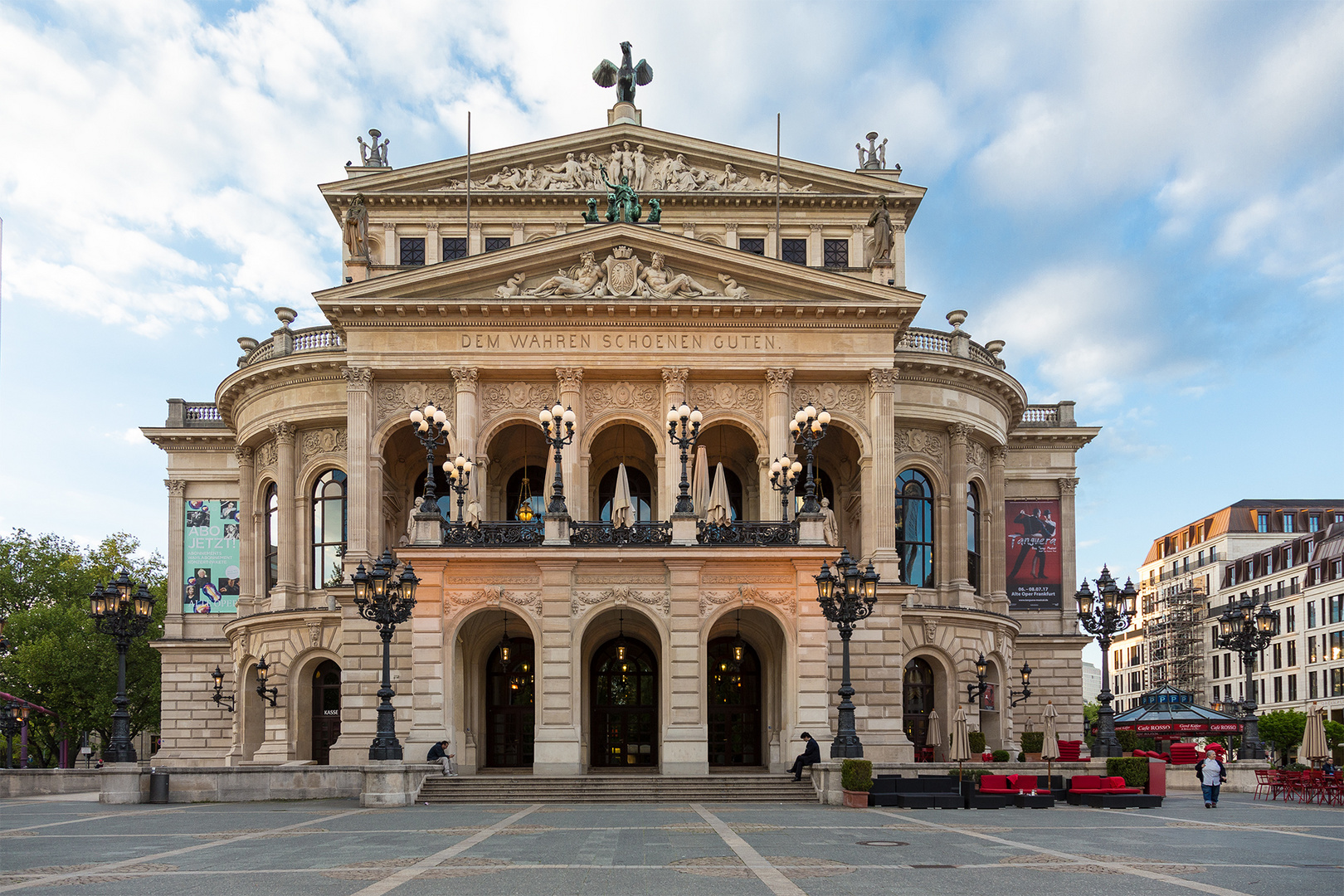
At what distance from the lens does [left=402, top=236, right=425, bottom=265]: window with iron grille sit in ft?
171

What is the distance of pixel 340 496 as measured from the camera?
48.9m

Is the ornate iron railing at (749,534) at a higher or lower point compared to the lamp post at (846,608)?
higher

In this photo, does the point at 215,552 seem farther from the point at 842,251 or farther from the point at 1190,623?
the point at 1190,623

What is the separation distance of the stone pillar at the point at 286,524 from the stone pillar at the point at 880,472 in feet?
71.2

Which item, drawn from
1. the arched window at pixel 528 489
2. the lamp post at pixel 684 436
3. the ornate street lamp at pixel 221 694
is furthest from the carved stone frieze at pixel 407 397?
the ornate street lamp at pixel 221 694

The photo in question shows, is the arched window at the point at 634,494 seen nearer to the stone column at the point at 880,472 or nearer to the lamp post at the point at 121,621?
the stone column at the point at 880,472

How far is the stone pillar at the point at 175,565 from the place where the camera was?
177ft

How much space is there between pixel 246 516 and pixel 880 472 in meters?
26.1

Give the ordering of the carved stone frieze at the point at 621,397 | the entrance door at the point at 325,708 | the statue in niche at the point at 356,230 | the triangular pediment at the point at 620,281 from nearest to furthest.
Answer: the triangular pediment at the point at 620,281
the carved stone frieze at the point at 621,397
the statue in niche at the point at 356,230
the entrance door at the point at 325,708

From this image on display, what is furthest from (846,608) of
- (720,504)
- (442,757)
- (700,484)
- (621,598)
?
(442,757)

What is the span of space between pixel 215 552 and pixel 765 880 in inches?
1709

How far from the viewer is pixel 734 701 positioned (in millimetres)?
43250

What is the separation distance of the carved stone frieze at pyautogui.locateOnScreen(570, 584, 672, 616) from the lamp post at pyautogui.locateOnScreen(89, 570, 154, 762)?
39.3 ft

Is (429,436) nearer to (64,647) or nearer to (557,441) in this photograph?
(557,441)
